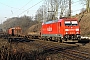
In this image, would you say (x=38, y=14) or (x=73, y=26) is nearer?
(x=73, y=26)

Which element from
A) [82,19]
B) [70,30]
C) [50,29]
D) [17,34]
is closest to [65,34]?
[70,30]

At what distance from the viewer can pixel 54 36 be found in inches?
1202

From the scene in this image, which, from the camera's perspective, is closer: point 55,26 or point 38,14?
point 55,26

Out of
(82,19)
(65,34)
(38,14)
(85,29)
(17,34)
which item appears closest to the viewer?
(65,34)

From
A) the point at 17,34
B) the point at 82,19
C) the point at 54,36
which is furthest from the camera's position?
the point at 17,34

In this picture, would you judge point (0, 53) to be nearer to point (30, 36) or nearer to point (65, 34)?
point (65, 34)

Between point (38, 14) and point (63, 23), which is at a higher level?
point (38, 14)

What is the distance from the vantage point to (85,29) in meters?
44.4

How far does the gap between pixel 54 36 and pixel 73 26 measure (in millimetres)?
4230

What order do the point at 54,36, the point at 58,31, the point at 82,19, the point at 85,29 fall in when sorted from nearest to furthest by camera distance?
1. the point at 58,31
2. the point at 54,36
3. the point at 85,29
4. the point at 82,19

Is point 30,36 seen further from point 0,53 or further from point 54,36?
point 0,53

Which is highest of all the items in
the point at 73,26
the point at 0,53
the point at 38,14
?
the point at 38,14

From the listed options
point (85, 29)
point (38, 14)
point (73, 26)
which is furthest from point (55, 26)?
point (38, 14)

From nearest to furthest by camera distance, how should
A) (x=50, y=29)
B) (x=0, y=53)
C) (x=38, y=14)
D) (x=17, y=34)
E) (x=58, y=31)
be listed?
(x=0, y=53) < (x=58, y=31) < (x=50, y=29) < (x=17, y=34) < (x=38, y=14)
